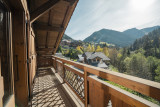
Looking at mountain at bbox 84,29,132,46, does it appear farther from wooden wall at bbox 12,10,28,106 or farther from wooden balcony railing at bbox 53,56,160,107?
wooden wall at bbox 12,10,28,106

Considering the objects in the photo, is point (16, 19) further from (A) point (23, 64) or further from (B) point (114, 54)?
(B) point (114, 54)

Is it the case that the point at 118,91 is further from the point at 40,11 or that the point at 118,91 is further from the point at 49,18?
the point at 49,18

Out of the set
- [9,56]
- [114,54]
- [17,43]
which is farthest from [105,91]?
[114,54]

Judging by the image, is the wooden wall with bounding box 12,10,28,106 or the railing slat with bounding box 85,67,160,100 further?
the wooden wall with bounding box 12,10,28,106

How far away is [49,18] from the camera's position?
136 inches

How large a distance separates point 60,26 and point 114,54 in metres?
36.5

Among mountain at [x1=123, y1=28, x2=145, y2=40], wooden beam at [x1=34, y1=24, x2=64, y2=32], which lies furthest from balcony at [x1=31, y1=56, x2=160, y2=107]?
mountain at [x1=123, y1=28, x2=145, y2=40]

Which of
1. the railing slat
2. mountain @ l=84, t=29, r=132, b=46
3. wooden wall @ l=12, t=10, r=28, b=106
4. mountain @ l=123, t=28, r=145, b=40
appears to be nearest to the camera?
the railing slat

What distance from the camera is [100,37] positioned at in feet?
440

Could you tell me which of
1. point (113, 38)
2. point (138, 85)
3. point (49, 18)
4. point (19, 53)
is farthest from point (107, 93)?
point (113, 38)

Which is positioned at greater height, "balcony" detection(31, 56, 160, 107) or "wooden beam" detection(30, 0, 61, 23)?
"wooden beam" detection(30, 0, 61, 23)

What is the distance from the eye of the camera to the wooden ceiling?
2254 mm

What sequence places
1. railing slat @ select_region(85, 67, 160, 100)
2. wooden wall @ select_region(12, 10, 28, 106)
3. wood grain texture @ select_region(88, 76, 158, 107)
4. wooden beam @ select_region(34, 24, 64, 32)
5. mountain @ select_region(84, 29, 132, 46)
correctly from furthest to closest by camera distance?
mountain @ select_region(84, 29, 132, 46)
wooden beam @ select_region(34, 24, 64, 32)
wooden wall @ select_region(12, 10, 28, 106)
wood grain texture @ select_region(88, 76, 158, 107)
railing slat @ select_region(85, 67, 160, 100)

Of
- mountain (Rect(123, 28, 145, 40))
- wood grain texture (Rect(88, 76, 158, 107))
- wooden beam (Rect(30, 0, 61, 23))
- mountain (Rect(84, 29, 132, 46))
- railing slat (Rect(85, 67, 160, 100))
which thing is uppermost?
mountain (Rect(123, 28, 145, 40))
